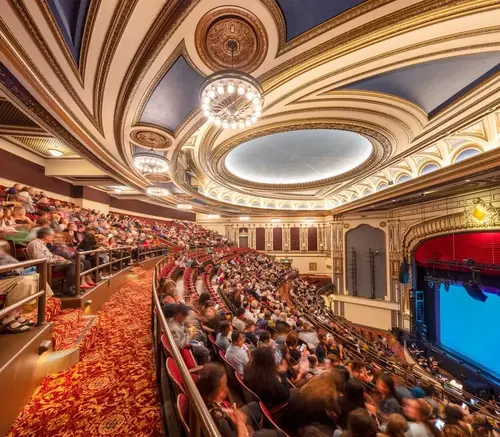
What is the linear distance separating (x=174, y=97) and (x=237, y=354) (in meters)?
4.42

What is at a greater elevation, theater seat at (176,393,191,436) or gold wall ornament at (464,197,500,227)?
gold wall ornament at (464,197,500,227)

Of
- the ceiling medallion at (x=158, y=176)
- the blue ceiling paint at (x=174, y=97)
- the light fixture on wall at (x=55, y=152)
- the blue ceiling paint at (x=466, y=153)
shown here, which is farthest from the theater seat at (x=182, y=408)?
the light fixture on wall at (x=55, y=152)

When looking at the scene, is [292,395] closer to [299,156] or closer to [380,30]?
[380,30]

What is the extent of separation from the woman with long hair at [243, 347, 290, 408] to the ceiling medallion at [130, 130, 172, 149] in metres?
5.33

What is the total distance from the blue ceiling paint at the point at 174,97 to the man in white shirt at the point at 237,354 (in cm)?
403

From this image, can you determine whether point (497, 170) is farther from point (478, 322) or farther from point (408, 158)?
point (478, 322)

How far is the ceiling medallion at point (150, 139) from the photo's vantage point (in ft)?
18.4

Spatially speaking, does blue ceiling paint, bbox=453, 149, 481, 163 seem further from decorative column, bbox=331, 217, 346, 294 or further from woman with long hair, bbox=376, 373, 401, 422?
decorative column, bbox=331, 217, 346, 294

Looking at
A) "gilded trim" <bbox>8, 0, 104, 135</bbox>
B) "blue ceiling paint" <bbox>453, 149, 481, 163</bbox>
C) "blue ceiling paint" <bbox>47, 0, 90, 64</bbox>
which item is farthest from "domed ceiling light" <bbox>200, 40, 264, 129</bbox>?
"blue ceiling paint" <bbox>453, 149, 481, 163</bbox>

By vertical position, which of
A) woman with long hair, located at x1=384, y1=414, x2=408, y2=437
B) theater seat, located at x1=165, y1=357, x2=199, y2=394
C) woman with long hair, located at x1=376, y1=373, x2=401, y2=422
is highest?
theater seat, located at x1=165, y1=357, x2=199, y2=394

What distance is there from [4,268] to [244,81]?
341cm

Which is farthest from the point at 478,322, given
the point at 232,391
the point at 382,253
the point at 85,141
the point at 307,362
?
the point at 85,141

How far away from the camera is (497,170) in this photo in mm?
5789

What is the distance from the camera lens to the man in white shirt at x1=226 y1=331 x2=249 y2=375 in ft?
8.70
